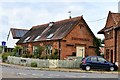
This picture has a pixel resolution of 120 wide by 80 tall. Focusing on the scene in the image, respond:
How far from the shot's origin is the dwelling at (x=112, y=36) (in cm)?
3484

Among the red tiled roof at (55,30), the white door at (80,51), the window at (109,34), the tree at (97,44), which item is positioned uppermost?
the red tiled roof at (55,30)

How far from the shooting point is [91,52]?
1870 inches

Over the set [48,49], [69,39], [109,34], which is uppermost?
[109,34]

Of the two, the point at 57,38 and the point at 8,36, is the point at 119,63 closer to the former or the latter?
the point at 57,38

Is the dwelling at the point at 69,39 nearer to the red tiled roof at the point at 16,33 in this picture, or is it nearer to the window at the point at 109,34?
the window at the point at 109,34

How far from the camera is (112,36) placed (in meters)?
36.3

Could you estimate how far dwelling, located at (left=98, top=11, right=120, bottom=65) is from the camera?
114 feet

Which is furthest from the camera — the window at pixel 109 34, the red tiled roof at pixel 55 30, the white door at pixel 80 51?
the red tiled roof at pixel 55 30

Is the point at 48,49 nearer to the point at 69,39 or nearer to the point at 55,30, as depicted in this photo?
the point at 55,30

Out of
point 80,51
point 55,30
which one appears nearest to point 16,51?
point 55,30

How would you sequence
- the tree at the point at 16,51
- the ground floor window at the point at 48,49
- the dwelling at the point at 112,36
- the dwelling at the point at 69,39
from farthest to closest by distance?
the tree at the point at 16,51
the ground floor window at the point at 48,49
the dwelling at the point at 69,39
the dwelling at the point at 112,36

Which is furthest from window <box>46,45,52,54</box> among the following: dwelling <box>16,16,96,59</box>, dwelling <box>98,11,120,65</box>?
dwelling <box>98,11,120,65</box>

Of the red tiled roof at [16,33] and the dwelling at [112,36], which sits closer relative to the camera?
the dwelling at [112,36]

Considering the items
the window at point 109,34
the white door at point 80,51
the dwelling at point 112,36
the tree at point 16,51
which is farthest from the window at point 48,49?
the window at point 109,34
